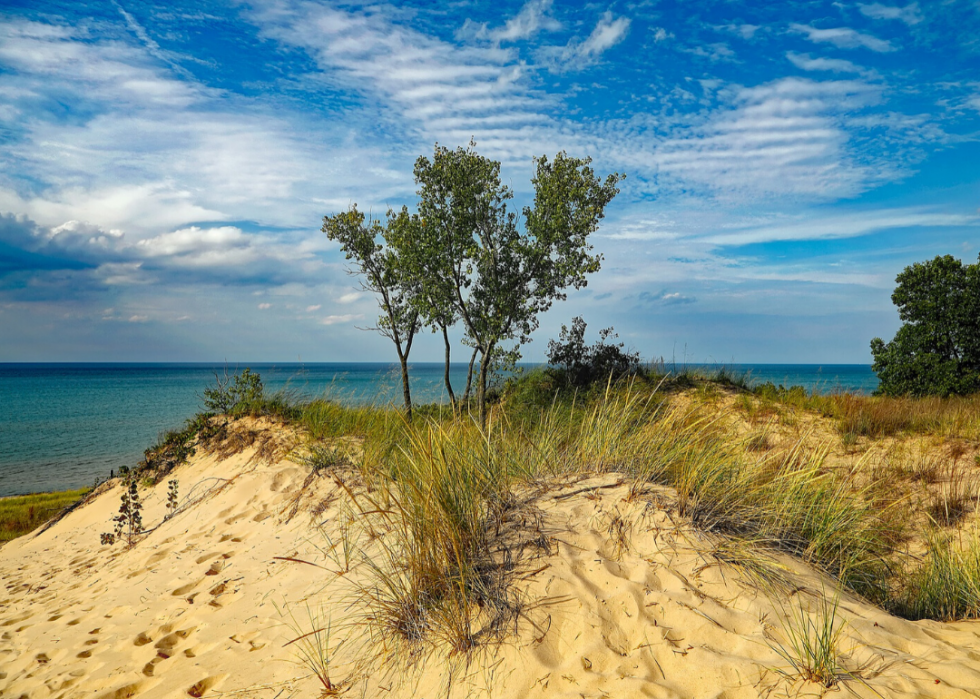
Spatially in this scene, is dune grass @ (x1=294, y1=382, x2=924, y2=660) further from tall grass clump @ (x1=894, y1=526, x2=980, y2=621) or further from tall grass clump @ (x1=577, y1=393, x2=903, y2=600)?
tall grass clump @ (x1=894, y1=526, x2=980, y2=621)

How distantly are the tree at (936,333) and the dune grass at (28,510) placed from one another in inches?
898

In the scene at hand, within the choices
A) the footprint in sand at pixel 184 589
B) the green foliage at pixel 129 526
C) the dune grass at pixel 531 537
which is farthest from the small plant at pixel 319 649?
the green foliage at pixel 129 526

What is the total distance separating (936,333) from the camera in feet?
50.9

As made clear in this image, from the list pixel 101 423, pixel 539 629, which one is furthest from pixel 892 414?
pixel 101 423

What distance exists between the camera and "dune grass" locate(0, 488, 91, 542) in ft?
42.9

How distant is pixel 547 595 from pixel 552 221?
39.4 feet

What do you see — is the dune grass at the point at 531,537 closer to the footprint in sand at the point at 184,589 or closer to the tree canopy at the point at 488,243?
the footprint in sand at the point at 184,589

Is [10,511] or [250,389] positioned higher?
[250,389]

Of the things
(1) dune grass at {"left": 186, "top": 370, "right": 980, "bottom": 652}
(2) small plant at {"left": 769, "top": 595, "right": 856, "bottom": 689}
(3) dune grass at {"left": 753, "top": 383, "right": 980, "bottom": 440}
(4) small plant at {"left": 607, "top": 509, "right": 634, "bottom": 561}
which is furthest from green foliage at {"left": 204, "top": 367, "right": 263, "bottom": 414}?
(3) dune grass at {"left": 753, "top": 383, "right": 980, "bottom": 440}

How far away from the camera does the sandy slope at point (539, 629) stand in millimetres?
3168

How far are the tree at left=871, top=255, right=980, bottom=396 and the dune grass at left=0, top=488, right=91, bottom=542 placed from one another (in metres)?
22.8

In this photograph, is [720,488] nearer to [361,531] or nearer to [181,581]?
[361,531]

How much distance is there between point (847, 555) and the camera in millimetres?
4559

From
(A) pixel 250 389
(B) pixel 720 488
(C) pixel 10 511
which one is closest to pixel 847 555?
(B) pixel 720 488
